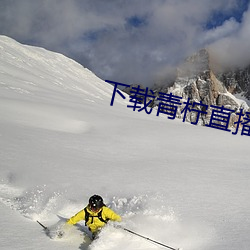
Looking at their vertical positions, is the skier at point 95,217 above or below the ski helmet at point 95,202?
below

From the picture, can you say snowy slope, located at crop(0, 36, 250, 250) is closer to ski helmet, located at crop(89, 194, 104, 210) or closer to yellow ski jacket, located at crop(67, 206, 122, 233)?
yellow ski jacket, located at crop(67, 206, 122, 233)

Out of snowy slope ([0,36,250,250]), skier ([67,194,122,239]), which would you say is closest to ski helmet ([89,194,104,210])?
skier ([67,194,122,239])

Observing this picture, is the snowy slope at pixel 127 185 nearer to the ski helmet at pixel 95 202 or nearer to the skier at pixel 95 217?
the skier at pixel 95 217

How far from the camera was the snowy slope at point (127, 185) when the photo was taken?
208 inches

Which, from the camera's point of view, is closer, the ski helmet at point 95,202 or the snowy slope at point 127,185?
the snowy slope at point 127,185

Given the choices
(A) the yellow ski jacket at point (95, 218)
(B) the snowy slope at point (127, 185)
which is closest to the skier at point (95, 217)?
(A) the yellow ski jacket at point (95, 218)

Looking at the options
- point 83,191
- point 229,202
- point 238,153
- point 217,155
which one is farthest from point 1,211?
point 238,153

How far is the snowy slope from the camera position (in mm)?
5277

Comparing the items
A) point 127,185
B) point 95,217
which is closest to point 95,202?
point 95,217

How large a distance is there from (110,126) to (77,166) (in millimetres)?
7352

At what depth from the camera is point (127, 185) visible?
766 centimetres

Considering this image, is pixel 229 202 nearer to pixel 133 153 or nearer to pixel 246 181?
pixel 246 181

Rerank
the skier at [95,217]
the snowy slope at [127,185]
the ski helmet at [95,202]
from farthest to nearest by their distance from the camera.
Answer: the skier at [95,217]
the ski helmet at [95,202]
the snowy slope at [127,185]

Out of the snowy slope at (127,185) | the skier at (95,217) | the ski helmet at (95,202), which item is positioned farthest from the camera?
the skier at (95,217)
